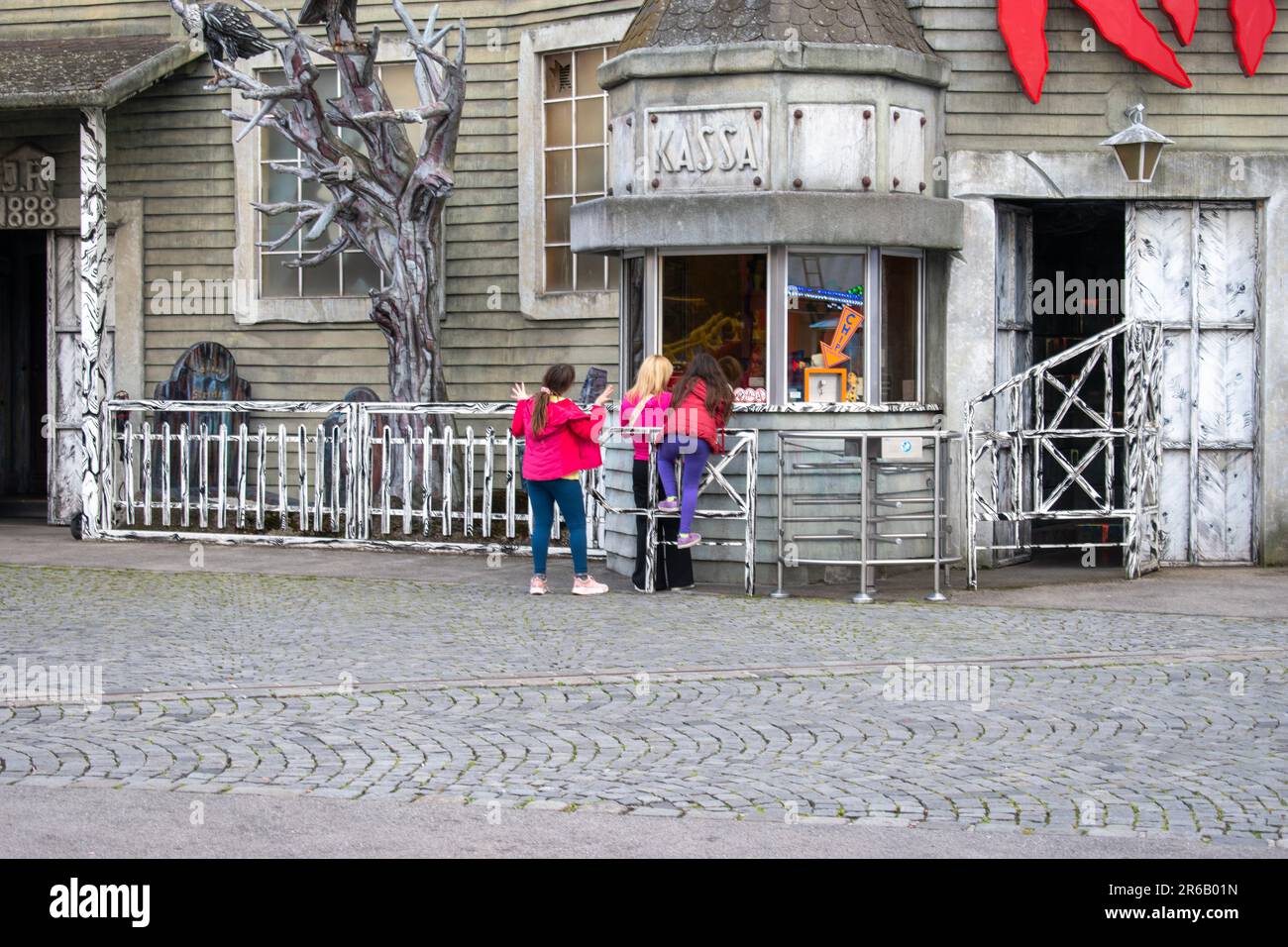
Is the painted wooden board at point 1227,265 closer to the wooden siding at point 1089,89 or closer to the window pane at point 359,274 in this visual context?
the wooden siding at point 1089,89

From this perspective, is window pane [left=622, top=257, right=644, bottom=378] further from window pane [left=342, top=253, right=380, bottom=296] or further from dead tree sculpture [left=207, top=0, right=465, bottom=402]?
window pane [left=342, top=253, right=380, bottom=296]

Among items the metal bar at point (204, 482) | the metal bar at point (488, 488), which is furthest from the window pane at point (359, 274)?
the metal bar at point (488, 488)

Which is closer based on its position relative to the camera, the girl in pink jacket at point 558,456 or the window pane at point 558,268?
the girl in pink jacket at point 558,456

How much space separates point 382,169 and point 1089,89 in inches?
255

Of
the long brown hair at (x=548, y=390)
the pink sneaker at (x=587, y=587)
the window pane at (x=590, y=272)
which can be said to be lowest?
the pink sneaker at (x=587, y=587)

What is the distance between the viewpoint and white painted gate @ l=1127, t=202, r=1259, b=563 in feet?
47.1

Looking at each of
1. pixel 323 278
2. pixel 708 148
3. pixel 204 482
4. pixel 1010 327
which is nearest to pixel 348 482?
pixel 204 482

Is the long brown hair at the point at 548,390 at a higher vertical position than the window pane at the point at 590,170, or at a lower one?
lower

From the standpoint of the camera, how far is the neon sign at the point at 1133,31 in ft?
45.9

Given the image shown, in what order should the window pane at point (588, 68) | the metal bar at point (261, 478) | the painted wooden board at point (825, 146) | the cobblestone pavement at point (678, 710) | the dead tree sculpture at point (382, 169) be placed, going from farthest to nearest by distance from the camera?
1. the window pane at point (588, 68)
2. the dead tree sculpture at point (382, 169)
3. the metal bar at point (261, 478)
4. the painted wooden board at point (825, 146)
5. the cobblestone pavement at point (678, 710)

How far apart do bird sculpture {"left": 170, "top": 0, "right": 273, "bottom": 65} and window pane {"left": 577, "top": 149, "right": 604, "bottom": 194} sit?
336 cm

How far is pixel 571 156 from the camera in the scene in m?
17.9

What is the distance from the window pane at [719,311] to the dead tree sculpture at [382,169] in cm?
388

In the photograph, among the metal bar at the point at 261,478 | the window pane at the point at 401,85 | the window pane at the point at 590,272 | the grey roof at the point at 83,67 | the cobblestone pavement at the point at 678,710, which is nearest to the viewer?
the cobblestone pavement at the point at 678,710
